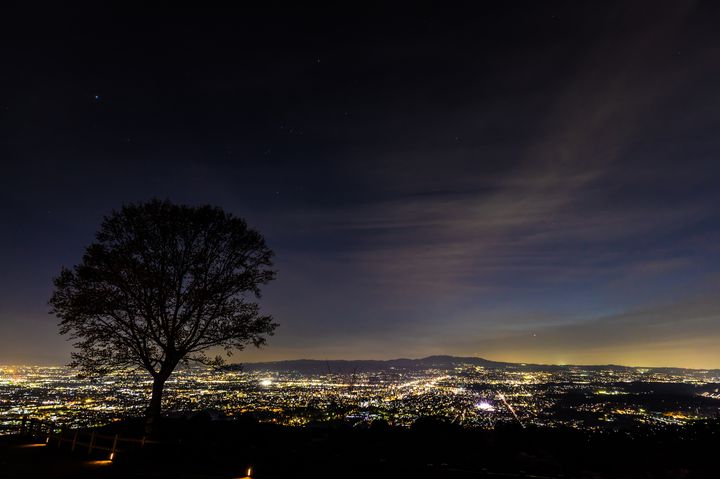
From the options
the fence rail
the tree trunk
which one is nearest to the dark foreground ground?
the fence rail

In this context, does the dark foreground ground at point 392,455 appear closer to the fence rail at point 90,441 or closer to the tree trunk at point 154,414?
the fence rail at point 90,441

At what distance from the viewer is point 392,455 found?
62.0 feet

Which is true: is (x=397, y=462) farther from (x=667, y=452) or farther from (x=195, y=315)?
(x=195, y=315)

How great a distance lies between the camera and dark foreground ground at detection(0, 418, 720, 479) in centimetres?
1570

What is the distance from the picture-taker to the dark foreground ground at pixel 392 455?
51.5 ft

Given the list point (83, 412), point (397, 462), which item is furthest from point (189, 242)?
point (83, 412)

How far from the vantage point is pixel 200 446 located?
18766 millimetres

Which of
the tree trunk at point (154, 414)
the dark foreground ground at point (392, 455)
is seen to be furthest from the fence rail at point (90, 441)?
the tree trunk at point (154, 414)

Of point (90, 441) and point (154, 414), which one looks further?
point (154, 414)

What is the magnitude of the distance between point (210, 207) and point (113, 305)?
301 inches

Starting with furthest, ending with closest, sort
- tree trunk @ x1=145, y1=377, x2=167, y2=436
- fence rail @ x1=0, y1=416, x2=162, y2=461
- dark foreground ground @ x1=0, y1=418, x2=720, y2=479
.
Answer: tree trunk @ x1=145, y1=377, x2=167, y2=436 < fence rail @ x1=0, y1=416, x2=162, y2=461 < dark foreground ground @ x1=0, y1=418, x2=720, y2=479

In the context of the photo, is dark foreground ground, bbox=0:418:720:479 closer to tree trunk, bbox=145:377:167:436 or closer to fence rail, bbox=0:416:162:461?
fence rail, bbox=0:416:162:461

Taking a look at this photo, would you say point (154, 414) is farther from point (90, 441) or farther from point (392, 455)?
point (392, 455)

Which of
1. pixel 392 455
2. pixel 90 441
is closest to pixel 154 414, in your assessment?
pixel 90 441
